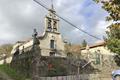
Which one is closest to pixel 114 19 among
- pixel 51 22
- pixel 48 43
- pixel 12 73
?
pixel 12 73

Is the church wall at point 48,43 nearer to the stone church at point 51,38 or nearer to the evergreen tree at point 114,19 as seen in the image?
the stone church at point 51,38

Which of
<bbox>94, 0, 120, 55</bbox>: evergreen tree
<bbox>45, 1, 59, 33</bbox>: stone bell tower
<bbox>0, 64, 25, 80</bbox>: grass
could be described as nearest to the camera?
<bbox>94, 0, 120, 55</bbox>: evergreen tree

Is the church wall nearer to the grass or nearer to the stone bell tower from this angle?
the stone bell tower

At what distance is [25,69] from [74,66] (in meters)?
5.93

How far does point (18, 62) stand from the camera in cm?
3456

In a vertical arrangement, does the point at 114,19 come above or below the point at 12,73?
above

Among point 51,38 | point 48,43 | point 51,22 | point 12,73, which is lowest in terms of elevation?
point 12,73

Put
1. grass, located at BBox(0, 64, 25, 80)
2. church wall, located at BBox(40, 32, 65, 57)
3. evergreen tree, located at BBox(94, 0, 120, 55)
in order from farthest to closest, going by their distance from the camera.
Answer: church wall, located at BBox(40, 32, 65, 57) < grass, located at BBox(0, 64, 25, 80) < evergreen tree, located at BBox(94, 0, 120, 55)

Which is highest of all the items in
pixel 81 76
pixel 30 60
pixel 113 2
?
pixel 113 2

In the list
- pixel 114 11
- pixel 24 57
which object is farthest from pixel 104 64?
pixel 114 11

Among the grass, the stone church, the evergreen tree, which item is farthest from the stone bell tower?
the evergreen tree

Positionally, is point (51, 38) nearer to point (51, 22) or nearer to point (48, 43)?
point (48, 43)

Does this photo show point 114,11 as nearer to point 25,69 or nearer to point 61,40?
point 25,69

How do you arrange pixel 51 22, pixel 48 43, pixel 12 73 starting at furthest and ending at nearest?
pixel 48 43
pixel 51 22
pixel 12 73
